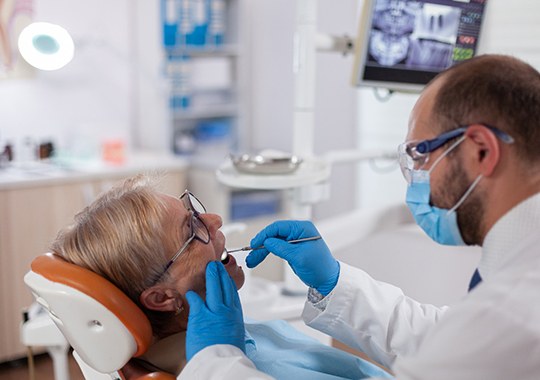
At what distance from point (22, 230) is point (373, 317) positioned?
2015mm

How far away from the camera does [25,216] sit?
3043mm

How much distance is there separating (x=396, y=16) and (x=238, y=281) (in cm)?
112

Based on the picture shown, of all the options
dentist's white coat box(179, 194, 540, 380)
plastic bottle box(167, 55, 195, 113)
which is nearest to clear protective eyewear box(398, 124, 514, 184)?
dentist's white coat box(179, 194, 540, 380)

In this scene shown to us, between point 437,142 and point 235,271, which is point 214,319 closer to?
point 235,271

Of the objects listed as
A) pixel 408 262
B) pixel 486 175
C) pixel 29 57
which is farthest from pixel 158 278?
pixel 408 262

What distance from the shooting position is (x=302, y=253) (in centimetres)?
144

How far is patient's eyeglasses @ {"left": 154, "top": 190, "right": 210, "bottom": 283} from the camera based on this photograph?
1.37 meters

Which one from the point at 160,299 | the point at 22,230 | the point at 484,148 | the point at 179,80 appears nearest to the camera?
the point at 484,148

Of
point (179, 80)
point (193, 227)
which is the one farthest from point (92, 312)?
point (179, 80)

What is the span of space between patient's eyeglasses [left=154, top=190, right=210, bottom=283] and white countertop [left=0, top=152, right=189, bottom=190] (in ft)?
4.75

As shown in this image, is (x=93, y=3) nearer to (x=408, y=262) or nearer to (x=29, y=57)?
(x=29, y=57)

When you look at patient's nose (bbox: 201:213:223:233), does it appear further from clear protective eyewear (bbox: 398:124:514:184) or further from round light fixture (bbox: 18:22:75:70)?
round light fixture (bbox: 18:22:75:70)

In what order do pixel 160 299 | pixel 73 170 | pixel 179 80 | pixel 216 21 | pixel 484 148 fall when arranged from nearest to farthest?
pixel 484 148 < pixel 160 299 < pixel 73 170 < pixel 179 80 < pixel 216 21

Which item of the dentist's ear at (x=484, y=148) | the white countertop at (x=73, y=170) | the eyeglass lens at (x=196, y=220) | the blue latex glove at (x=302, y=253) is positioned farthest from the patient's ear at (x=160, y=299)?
the white countertop at (x=73, y=170)
